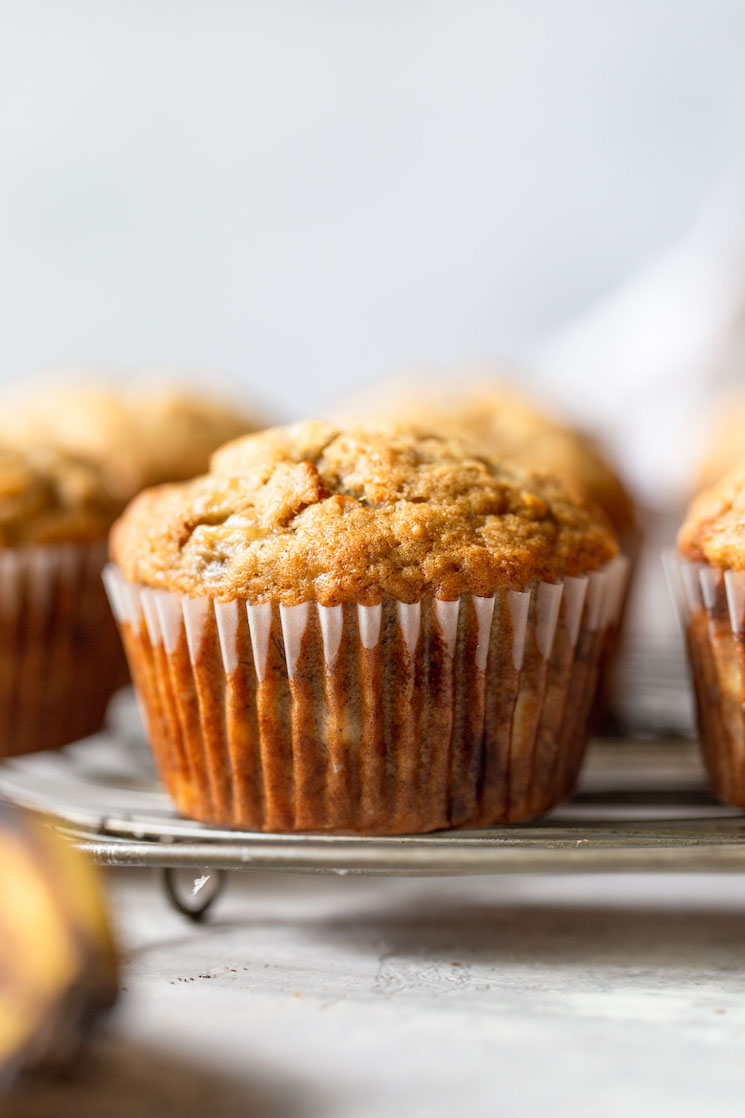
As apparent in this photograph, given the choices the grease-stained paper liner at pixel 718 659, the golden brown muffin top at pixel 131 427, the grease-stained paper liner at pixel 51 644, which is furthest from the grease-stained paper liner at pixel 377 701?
the golden brown muffin top at pixel 131 427

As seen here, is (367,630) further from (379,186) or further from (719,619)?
(379,186)

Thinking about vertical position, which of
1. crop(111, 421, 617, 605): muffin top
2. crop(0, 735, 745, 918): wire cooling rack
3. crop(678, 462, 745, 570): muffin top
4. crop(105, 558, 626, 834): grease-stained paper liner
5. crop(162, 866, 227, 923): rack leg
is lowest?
crop(162, 866, 227, 923): rack leg

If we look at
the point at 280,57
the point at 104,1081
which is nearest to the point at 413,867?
the point at 104,1081

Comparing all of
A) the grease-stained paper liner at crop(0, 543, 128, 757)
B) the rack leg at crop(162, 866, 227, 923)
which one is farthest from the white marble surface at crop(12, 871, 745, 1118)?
the grease-stained paper liner at crop(0, 543, 128, 757)

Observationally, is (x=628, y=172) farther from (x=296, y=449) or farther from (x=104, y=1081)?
(x=104, y=1081)

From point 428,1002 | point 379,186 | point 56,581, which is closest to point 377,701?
point 428,1002

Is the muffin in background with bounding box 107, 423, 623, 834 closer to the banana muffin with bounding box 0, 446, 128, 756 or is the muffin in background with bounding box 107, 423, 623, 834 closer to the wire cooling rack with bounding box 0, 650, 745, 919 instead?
the wire cooling rack with bounding box 0, 650, 745, 919

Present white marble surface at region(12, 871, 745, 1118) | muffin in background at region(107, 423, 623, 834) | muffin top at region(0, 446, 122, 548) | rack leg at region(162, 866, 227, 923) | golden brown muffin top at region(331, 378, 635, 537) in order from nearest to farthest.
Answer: white marble surface at region(12, 871, 745, 1118) < muffin in background at region(107, 423, 623, 834) < rack leg at region(162, 866, 227, 923) < muffin top at region(0, 446, 122, 548) < golden brown muffin top at region(331, 378, 635, 537)

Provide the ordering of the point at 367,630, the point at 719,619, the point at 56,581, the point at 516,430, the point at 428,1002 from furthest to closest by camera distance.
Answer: the point at 516,430
the point at 56,581
the point at 719,619
the point at 367,630
the point at 428,1002
